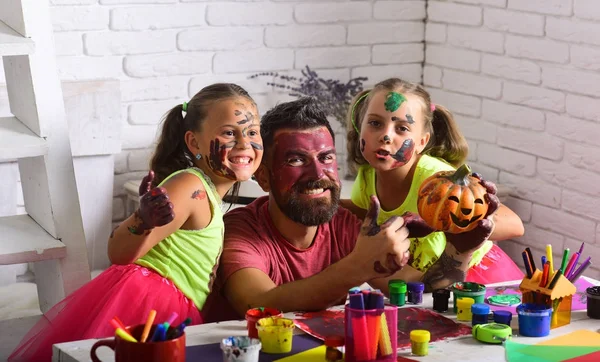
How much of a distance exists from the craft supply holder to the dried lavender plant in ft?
5.86

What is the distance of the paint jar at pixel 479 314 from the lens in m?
1.71

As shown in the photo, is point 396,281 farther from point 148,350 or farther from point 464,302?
point 148,350

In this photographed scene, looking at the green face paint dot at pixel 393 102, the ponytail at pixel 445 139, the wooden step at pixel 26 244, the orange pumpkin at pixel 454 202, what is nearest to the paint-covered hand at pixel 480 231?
the orange pumpkin at pixel 454 202

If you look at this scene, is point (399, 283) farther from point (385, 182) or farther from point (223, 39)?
point (223, 39)

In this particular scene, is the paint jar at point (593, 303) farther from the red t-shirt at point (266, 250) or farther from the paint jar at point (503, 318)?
the red t-shirt at point (266, 250)

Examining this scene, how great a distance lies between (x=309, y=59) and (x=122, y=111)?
736 millimetres

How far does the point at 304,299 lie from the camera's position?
6.03ft

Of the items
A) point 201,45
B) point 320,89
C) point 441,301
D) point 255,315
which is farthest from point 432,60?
point 255,315

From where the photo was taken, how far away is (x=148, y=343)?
1.37 m

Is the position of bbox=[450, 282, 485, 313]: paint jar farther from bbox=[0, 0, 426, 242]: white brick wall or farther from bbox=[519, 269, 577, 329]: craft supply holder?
bbox=[0, 0, 426, 242]: white brick wall

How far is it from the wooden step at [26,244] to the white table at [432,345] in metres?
0.44

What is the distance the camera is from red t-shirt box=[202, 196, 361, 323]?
1.98 m

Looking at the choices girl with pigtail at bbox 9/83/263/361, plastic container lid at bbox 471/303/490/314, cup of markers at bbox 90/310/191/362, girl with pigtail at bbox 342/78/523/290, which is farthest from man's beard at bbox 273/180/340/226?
cup of markers at bbox 90/310/191/362

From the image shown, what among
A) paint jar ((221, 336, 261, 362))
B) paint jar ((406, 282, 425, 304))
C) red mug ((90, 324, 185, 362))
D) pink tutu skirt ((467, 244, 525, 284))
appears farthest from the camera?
pink tutu skirt ((467, 244, 525, 284))
